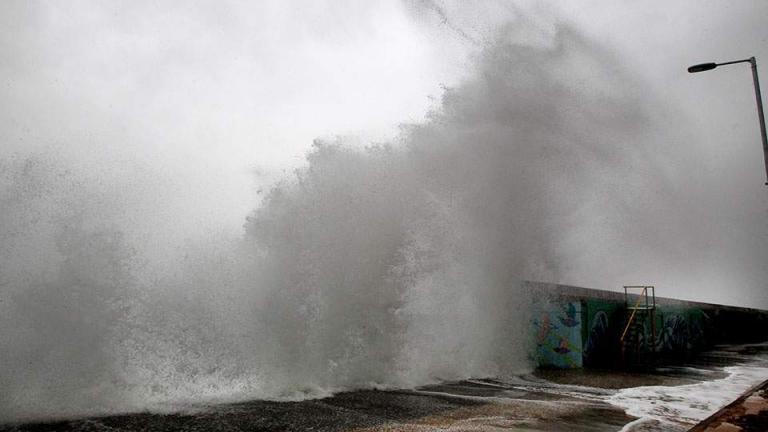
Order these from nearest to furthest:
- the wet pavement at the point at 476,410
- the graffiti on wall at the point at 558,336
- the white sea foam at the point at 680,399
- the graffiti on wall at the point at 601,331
Result: the wet pavement at the point at 476,410 → the white sea foam at the point at 680,399 → the graffiti on wall at the point at 558,336 → the graffiti on wall at the point at 601,331

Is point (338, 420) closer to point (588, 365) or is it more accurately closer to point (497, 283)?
point (497, 283)

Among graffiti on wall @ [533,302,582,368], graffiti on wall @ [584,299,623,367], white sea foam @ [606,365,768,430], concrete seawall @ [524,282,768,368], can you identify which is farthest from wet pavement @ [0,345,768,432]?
graffiti on wall @ [584,299,623,367]

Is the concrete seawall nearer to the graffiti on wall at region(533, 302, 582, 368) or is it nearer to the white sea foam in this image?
the graffiti on wall at region(533, 302, 582, 368)

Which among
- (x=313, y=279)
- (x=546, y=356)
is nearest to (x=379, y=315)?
(x=313, y=279)

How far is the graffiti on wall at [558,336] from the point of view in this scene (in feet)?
44.7

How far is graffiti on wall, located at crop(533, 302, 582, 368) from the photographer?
44.7 ft

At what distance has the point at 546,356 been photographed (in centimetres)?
1364

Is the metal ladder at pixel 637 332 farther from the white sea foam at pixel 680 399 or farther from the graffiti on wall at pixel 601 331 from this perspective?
the white sea foam at pixel 680 399

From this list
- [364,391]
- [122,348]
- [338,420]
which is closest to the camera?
[338,420]

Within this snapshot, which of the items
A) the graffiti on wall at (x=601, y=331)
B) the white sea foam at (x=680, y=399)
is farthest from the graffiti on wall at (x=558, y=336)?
the white sea foam at (x=680, y=399)

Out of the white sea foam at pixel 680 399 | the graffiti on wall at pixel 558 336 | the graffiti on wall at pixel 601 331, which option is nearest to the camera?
the white sea foam at pixel 680 399

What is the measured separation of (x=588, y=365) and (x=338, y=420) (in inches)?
403

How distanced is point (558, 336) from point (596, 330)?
212cm

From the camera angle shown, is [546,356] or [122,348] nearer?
[122,348]
